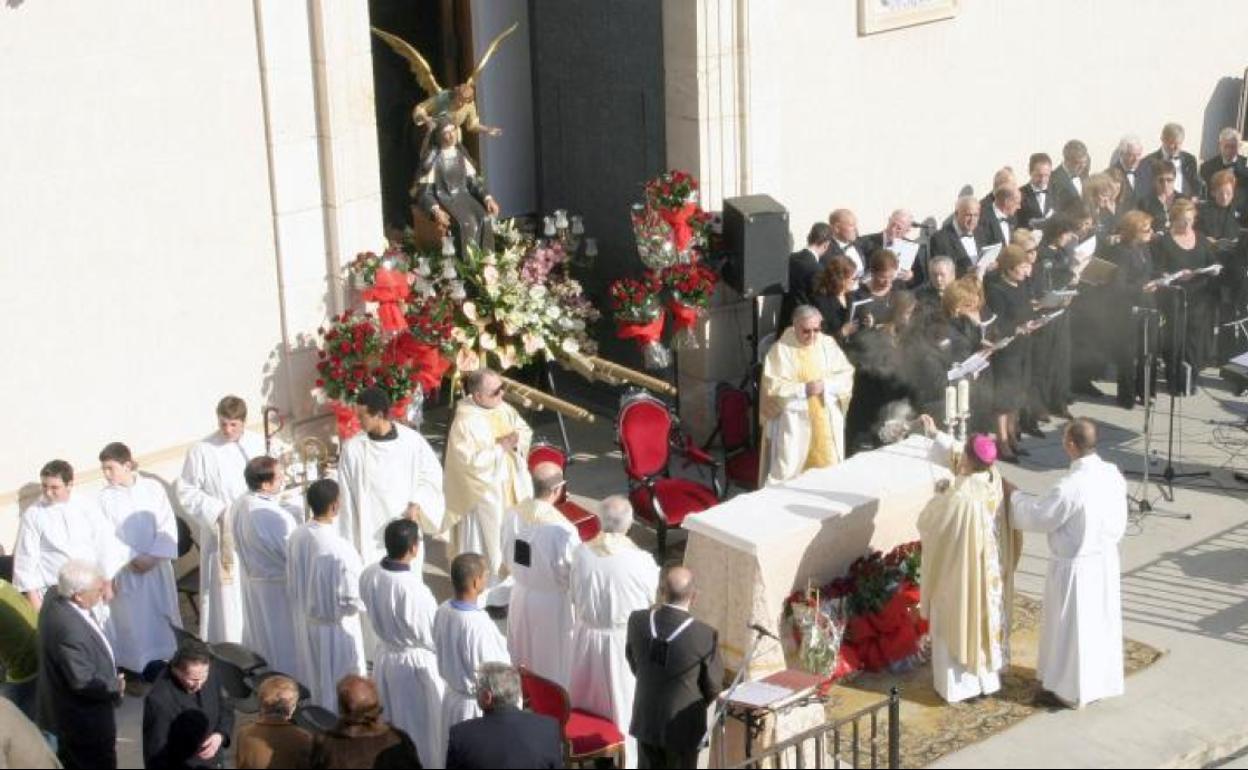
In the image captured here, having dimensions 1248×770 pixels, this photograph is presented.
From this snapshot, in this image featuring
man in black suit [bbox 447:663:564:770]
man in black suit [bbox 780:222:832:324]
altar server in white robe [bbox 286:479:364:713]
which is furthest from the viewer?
man in black suit [bbox 780:222:832:324]

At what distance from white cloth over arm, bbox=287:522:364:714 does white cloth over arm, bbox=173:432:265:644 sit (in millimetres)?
672

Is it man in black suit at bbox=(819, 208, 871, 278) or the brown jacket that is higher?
man in black suit at bbox=(819, 208, 871, 278)

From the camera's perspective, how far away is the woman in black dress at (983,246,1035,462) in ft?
52.3

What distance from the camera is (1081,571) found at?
39.5 feet

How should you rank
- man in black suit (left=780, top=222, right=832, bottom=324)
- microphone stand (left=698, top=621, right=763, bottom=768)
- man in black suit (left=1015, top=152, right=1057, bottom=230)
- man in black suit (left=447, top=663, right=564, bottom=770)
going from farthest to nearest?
1. man in black suit (left=1015, top=152, right=1057, bottom=230)
2. man in black suit (left=780, top=222, right=832, bottom=324)
3. microphone stand (left=698, top=621, right=763, bottom=768)
4. man in black suit (left=447, top=663, right=564, bottom=770)

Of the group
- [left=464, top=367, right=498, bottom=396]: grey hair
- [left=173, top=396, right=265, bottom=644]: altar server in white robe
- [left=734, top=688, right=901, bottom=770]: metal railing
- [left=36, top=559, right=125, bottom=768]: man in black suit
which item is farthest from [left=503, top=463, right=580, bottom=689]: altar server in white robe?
[left=36, top=559, right=125, bottom=768]: man in black suit

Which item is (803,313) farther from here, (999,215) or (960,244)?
(999,215)

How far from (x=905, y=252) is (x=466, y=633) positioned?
6.64 meters

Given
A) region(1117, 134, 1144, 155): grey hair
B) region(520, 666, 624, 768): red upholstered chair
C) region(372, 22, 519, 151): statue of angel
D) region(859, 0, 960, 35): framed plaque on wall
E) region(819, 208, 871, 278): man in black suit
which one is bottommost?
region(520, 666, 624, 768): red upholstered chair

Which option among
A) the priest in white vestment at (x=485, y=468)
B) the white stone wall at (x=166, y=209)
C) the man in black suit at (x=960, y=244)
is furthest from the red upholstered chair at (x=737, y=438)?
the white stone wall at (x=166, y=209)

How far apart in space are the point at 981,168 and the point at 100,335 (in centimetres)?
803

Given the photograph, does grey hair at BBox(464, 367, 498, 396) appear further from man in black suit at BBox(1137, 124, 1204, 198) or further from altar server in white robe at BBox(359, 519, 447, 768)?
man in black suit at BBox(1137, 124, 1204, 198)

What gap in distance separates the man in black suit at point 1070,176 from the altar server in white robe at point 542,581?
7482 millimetres

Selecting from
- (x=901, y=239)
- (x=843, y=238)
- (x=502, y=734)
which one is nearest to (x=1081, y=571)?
(x=502, y=734)
